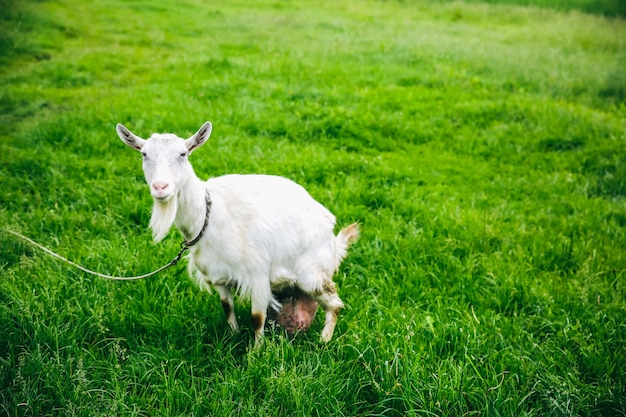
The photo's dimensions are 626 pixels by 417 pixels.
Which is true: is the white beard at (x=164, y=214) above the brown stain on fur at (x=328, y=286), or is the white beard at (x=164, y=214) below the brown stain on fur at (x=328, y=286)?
above

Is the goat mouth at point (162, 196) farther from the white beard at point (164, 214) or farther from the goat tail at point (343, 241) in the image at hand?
the goat tail at point (343, 241)

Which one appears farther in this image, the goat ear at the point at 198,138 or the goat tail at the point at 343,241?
the goat tail at the point at 343,241

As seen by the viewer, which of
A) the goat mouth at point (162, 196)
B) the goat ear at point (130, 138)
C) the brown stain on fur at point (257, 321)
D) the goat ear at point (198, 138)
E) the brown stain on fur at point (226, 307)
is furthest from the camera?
the brown stain on fur at point (226, 307)

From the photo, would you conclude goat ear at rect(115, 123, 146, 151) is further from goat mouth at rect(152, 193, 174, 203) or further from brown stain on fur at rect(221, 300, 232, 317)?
brown stain on fur at rect(221, 300, 232, 317)

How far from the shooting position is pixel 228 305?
3373 millimetres

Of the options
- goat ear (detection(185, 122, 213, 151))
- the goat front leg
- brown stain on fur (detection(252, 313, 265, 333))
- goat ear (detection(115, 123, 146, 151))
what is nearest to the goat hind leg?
brown stain on fur (detection(252, 313, 265, 333))

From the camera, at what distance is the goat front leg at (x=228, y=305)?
3.32 metres

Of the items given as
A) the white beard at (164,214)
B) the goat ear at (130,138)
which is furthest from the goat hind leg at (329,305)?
the goat ear at (130,138)

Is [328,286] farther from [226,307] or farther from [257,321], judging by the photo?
Answer: [226,307]

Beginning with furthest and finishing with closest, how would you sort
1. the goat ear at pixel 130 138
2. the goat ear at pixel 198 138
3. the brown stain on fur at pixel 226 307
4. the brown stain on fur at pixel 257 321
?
the brown stain on fur at pixel 226 307 → the brown stain on fur at pixel 257 321 → the goat ear at pixel 198 138 → the goat ear at pixel 130 138

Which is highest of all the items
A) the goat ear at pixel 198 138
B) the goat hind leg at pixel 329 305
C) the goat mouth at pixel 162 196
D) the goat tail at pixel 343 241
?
the goat ear at pixel 198 138

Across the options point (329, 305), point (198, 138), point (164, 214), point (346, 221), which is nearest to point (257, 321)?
point (329, 305)

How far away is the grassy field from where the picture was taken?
9.55ft

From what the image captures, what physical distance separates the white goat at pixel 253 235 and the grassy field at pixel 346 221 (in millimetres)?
347
